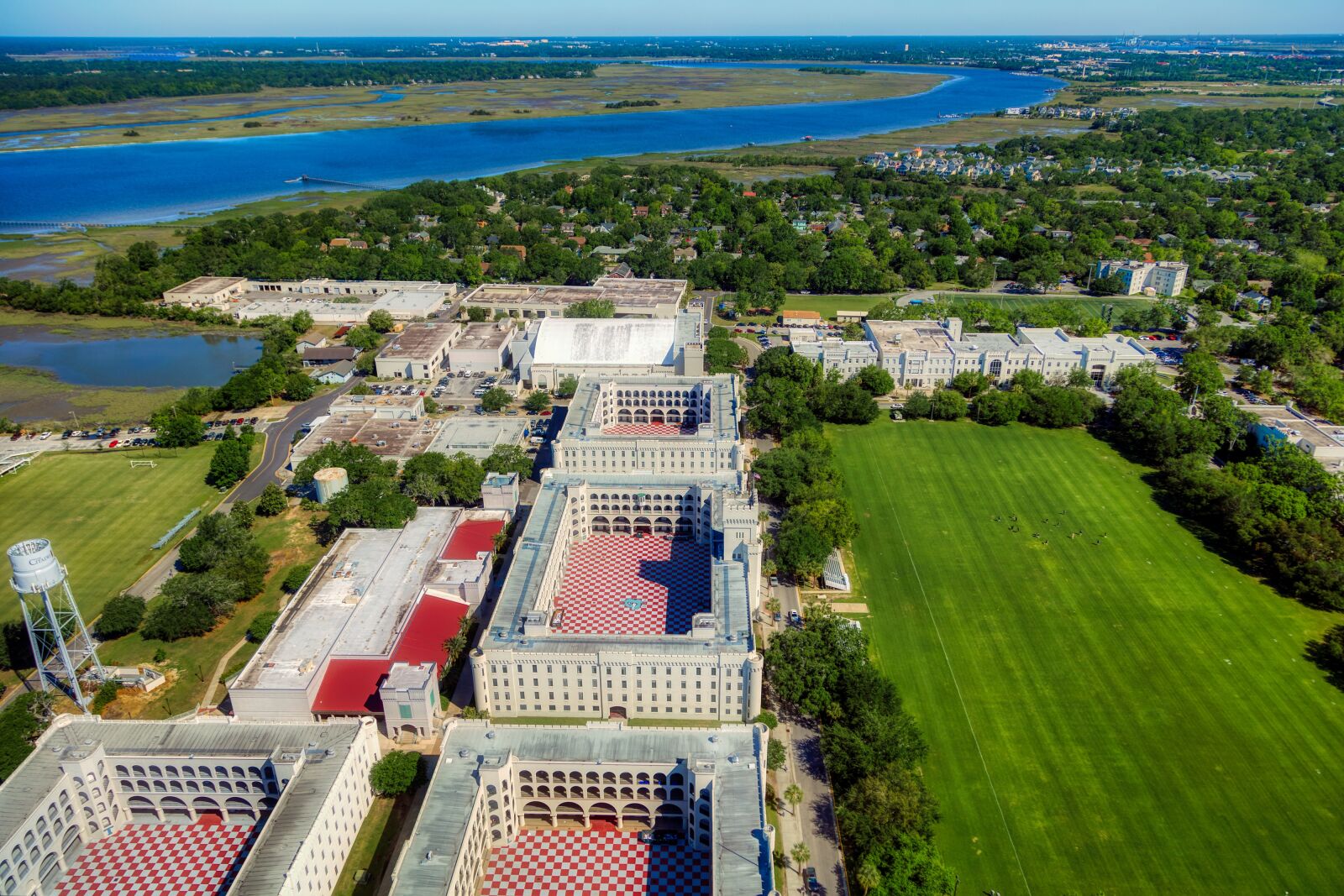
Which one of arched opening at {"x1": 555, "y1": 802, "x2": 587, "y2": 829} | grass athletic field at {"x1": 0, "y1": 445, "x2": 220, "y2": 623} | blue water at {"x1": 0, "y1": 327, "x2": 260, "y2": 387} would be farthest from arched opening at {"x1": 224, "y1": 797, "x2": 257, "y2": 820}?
blue water at {"x1": 0, "y1": 327, "x2": 260, "y2": 387}

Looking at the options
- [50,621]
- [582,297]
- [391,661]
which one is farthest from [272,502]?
[582,297]

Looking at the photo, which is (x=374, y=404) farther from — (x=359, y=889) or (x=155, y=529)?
(x=359, y=889)

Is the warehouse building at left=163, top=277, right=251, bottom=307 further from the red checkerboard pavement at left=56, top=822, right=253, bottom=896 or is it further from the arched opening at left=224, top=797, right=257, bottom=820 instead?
the arched opening at left=224, top=797, right=257, bottom=820

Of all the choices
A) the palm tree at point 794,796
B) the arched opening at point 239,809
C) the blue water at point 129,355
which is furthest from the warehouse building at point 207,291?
the palm tree at point 794,796

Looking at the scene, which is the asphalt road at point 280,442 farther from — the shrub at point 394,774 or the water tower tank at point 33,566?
the shrub at point 394,774

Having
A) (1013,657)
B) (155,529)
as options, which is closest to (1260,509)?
(1013,657)

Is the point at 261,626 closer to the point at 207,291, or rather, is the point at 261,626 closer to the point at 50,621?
the point at 50,621
